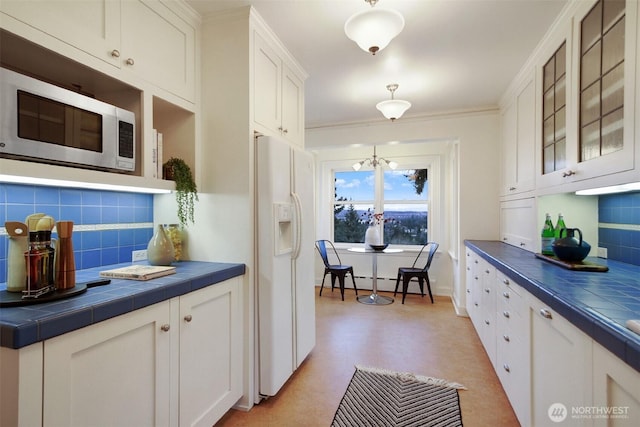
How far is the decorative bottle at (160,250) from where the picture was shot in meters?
1.81

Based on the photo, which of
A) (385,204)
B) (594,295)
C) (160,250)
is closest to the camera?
(594,295)

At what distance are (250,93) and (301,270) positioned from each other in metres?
1.33

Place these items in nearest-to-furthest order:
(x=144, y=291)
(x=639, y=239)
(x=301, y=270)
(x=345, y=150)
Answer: (x=144, y=291) < (x=639, y=239) < (x=301, y=270) < (x=345, y=150)

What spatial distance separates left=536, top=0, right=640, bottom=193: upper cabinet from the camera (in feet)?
4.59

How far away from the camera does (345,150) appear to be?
18.2 ft

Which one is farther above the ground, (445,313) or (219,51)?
(219,51)

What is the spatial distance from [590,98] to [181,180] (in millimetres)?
2370

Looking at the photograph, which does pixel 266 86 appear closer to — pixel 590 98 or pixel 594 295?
pixel 590 98

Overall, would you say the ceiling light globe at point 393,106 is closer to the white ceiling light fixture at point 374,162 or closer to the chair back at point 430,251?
the white ceiling light fixture at point 374,162

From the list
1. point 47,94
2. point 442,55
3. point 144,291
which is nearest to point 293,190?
point 144,291

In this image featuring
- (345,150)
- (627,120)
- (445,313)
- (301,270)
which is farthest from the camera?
(345,150)

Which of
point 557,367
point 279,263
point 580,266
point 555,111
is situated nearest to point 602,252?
point 580,266

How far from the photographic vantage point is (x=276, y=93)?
2.37 m

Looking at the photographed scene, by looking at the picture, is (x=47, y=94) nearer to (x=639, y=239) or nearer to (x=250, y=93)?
(x=250, y=93)
